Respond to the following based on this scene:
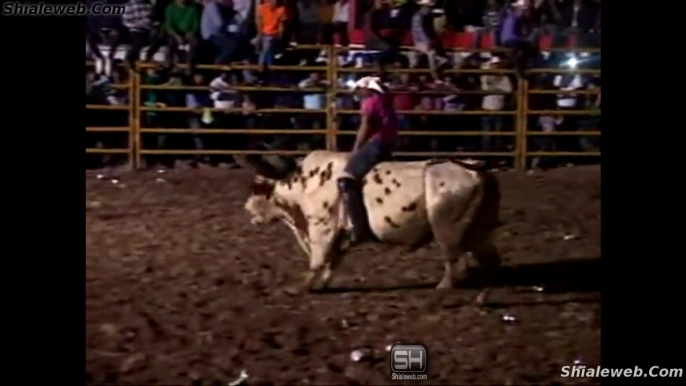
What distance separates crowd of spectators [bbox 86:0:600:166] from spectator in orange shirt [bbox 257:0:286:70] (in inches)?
0.4

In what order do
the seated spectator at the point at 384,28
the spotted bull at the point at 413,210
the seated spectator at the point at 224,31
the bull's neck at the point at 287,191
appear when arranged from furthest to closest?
the seated spectator at the point at 384,28, the seated spectator at the point at 224,31, the bull's neck at the point at 287,191, the spotted bull at the point at 413,210

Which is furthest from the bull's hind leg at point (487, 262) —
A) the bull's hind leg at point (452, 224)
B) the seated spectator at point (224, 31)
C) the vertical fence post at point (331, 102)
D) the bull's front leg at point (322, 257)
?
the seated spectator at point (224, 31)

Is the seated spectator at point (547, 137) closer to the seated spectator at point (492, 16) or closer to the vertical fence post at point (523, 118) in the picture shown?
the vertical fence post at point (523, 118)

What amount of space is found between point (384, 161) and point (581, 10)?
185cm

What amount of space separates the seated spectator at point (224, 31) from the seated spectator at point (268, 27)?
0.13 m

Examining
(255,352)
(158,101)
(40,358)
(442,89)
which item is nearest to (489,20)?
(442,89)

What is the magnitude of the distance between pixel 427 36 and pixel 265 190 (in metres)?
1.83

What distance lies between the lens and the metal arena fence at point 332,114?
28.5 feet

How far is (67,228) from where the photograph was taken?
6719 millimetres

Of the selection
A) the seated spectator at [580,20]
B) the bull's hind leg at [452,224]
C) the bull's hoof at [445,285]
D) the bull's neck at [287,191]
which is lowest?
the bull's hoof at [445,285]

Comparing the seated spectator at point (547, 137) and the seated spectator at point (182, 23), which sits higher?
the seated spectator at point (182, 23)

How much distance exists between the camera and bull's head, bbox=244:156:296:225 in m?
7.79

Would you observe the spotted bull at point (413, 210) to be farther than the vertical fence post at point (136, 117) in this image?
No

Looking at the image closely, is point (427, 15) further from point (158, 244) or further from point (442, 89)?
point (158, 244)
